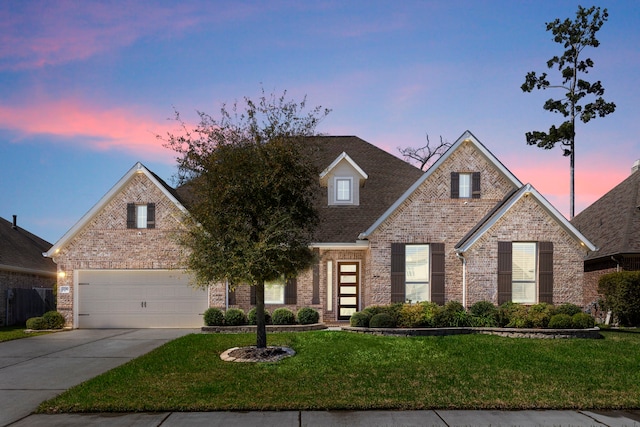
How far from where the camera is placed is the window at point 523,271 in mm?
19125

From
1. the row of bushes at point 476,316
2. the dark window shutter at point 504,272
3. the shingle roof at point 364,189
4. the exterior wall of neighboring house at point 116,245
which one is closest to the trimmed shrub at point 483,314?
the row of bushes at point 476,316

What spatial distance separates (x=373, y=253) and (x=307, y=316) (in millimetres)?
3308

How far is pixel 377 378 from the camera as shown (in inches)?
417

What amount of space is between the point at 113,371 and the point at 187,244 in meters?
3.32

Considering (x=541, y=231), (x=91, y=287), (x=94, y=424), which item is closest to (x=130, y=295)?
(x=91, y=287)

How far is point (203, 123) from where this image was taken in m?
13.4

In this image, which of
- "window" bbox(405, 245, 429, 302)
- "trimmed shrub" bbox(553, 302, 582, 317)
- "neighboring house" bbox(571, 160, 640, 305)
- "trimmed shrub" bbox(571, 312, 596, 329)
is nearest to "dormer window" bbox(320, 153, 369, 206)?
"window" bbox(405, 245, 429, 302)

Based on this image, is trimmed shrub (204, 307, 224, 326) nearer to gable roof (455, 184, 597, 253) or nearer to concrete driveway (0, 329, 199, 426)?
concrete driveway (0, 329, 199, 426)

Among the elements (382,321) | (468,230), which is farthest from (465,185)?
(382,321)

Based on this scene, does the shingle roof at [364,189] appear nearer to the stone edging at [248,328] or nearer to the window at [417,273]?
the window at [417,273]

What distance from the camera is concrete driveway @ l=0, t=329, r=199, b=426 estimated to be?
9617 millimetres

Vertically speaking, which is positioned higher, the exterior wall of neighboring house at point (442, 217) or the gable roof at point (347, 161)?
the gable roof at point (347, 161)

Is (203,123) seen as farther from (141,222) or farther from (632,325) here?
(632,325)

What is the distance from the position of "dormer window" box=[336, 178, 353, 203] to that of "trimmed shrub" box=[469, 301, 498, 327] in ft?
23.2
